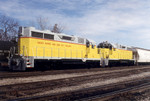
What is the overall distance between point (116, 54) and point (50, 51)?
437 inches

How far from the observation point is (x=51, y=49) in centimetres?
1402

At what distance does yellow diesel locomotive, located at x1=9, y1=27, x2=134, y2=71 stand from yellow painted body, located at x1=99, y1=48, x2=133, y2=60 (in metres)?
0.13

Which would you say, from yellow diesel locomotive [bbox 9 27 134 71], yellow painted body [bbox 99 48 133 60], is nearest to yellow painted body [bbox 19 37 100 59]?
yellow diesel locomotive [bbox 9 27 134 71]

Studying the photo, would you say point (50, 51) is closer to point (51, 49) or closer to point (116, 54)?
point (51, 49)

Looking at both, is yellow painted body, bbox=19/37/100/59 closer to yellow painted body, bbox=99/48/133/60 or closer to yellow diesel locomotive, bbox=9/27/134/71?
yellow diesel locomotive, bbox=9/27/134/71

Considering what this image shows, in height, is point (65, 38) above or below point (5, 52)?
above

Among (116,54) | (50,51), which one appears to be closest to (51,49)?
(50,51)

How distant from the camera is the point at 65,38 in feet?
49.7

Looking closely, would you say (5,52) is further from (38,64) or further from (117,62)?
(117,62)

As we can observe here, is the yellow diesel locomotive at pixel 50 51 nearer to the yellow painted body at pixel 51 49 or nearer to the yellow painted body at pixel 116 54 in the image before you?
the yellow painted body at pixel 51 49

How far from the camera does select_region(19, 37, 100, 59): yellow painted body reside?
1266 cm

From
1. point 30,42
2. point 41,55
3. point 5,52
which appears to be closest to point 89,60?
point 41,55

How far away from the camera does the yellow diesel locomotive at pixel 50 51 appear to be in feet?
40.1

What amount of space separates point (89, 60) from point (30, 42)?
7309 mm
